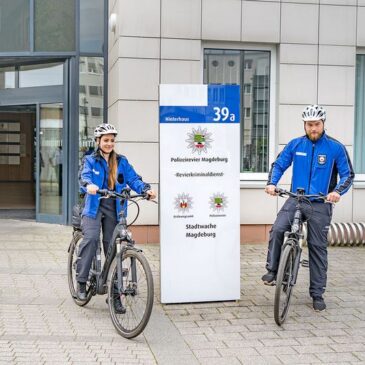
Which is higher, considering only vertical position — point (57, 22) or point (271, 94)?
point (57, 22)

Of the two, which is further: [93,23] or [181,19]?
[93,23]

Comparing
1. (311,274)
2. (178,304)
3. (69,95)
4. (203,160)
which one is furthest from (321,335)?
(69,95)

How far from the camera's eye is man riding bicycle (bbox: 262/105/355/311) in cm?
624

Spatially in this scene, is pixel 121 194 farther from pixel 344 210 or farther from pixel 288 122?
pixel 344 210

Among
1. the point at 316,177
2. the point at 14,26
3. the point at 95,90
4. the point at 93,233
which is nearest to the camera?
the point at 93,233

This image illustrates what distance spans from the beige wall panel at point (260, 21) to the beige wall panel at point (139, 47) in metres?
1.47

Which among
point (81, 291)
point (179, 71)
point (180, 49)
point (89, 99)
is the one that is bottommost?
point (81, 291)

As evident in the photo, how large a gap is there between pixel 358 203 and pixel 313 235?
4822mm

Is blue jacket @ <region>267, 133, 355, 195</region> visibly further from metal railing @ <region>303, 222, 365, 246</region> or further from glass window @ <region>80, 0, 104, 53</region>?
glass window @ <region>80, 0, 104, 53</region>

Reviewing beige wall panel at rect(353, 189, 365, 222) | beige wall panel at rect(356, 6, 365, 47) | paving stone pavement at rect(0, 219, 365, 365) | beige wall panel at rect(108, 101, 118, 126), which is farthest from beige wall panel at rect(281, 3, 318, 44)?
paving stone pavement at rect(0, 219, 365, 365)

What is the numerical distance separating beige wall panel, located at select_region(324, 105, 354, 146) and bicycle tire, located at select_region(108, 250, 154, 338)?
618 cm

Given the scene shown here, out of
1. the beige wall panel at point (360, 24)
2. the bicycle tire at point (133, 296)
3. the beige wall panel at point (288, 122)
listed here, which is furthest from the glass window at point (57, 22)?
the bicycle tire at point (133, 296)

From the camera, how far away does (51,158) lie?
42.2ft

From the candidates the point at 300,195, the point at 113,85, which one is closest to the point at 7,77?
the point at 113,85
